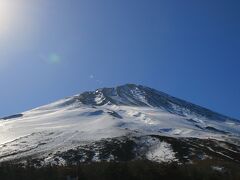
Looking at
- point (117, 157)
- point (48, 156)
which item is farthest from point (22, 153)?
point (117, 157)

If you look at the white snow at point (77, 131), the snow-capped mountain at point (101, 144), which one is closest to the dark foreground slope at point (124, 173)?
the snow-capped mountain at point (101, 144)

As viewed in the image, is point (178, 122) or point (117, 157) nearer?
point (117, 157)

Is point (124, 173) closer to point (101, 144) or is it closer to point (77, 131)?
point (101, 144)

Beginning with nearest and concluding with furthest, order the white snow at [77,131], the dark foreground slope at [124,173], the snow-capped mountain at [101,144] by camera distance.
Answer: the dark foreground slope at [124,173]
the snow-capped mountain at [101,144]
the white snow at [77,131]

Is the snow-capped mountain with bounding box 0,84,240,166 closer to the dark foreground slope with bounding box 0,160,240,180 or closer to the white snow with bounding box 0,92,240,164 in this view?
the white snow with bounding box 0,92,240,164

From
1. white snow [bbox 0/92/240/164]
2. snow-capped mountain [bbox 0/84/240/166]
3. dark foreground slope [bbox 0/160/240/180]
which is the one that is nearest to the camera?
dark foreground slope [bbox 0/160/240/180]

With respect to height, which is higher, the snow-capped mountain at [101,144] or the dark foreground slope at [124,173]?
the snow-capped mountain at [101,144]

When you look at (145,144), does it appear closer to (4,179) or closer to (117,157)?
(117,157)

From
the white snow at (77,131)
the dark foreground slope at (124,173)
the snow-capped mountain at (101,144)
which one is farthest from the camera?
the white snow at (77,131)

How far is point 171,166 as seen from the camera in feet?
149

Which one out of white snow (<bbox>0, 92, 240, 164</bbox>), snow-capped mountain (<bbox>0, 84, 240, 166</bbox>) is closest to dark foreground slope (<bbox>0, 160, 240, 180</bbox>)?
snow-capped mountain (<bbox>0, 84, 240, 166</bbox>)

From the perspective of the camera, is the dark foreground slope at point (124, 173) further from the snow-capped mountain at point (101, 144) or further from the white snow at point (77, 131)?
the white snow at point (77, 131)

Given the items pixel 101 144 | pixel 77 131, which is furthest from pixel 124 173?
pixel 77 131

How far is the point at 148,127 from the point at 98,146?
58208 millimetres
